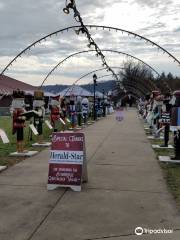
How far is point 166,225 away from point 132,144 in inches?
397

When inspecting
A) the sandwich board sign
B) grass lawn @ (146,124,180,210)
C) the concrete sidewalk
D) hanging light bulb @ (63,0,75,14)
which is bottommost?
grass lawn @ (146,124,180,210)

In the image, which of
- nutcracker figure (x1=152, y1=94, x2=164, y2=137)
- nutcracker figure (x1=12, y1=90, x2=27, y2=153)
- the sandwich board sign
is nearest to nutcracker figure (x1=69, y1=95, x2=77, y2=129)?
nutcracker figure (x1=152, y1=94, x2=164, y2=137)

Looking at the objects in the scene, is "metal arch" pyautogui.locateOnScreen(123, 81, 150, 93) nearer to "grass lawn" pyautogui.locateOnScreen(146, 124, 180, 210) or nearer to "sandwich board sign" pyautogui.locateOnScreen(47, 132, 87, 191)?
"grass lawn" pyautogui.locateOnScreen(146, 124, 180, 210)

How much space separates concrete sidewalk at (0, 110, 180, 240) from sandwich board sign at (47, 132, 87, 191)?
0.60 feet

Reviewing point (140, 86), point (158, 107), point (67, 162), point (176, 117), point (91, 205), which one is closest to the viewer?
point (91, 205)

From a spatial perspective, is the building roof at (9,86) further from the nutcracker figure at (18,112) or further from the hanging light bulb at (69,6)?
the hanging light bulb at (69,6)

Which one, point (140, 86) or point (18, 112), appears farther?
point (140, 86)

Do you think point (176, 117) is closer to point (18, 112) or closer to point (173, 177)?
point (173, 177)

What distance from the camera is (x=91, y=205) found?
688 centimetres

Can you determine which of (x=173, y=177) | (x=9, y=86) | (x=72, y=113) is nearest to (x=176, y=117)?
(x=173, y=177)

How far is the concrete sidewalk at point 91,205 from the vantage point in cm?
561

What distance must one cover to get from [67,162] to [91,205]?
4.39 ft

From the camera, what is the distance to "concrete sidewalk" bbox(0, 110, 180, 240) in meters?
5.61

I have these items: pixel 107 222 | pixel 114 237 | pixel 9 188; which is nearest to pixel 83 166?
pixel 9 188
